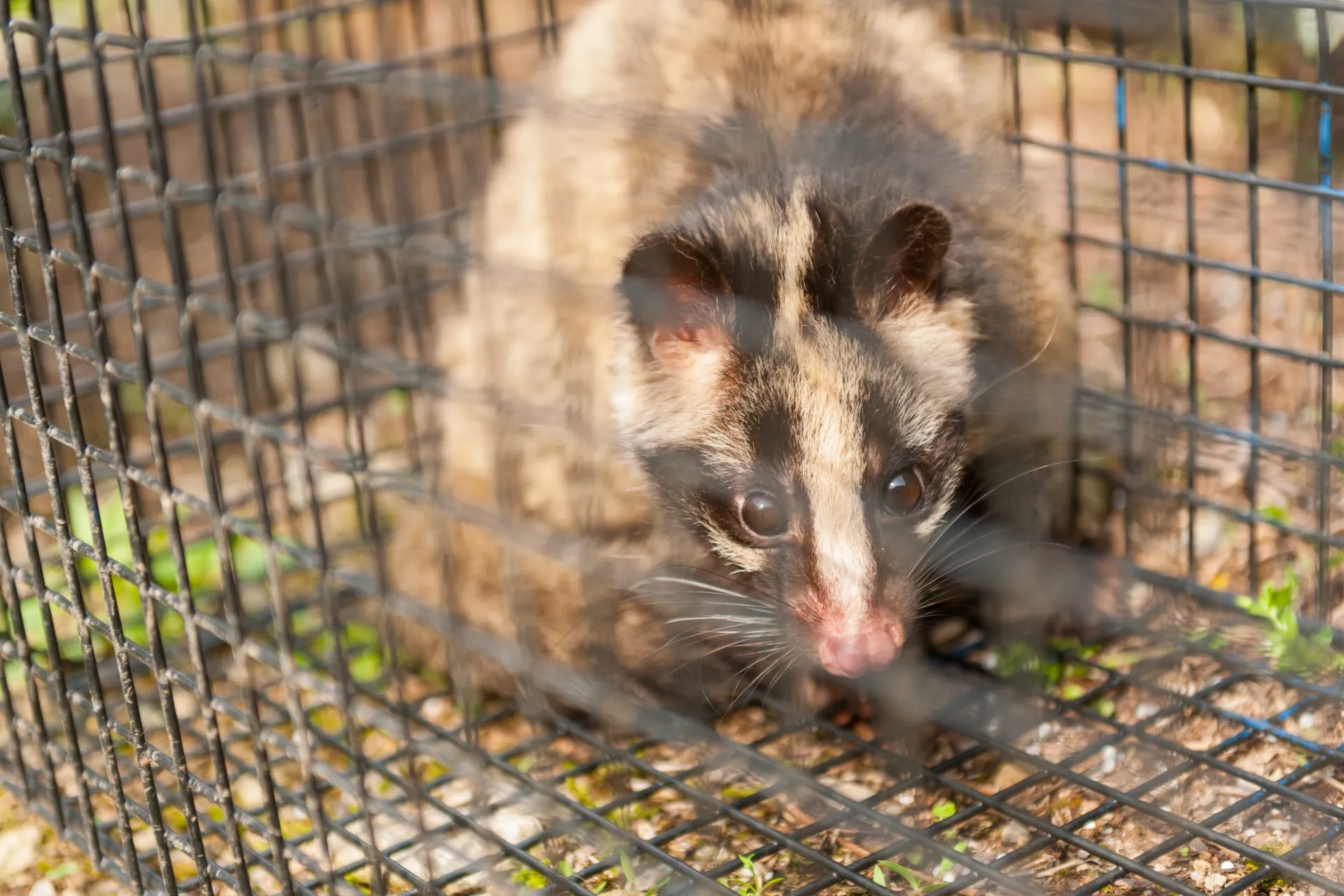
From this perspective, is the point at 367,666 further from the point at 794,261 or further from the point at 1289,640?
the point at 1289,640

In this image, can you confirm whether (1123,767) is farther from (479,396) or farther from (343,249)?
(343,249)

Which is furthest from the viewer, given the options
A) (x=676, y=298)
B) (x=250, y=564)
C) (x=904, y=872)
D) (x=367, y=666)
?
(x=250, y=564)

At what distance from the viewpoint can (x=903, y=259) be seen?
2.78m

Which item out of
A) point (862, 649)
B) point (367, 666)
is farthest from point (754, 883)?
point (367, 666)

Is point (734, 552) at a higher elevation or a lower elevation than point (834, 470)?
lower

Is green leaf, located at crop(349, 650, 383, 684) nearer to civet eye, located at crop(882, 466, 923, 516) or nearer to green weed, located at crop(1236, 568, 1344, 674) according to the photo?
civet eye, located at crop(882, 466, 923, 516)

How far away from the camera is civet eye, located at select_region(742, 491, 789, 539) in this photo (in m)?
2.82

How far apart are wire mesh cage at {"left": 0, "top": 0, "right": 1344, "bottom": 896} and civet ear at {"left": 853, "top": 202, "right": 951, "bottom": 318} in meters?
0.47

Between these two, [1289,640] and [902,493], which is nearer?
[902,493]

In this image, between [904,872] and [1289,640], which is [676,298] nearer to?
[904,872]

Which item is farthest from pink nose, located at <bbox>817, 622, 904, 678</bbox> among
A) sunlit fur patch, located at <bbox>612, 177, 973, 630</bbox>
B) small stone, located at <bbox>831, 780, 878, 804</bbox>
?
small stone, located at <bbox>831, 780, 878, 804</bbox>

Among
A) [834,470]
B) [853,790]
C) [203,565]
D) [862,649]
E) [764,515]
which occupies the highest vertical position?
[834,470]

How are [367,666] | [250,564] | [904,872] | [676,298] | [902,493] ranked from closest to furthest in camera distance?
1. [676,298]
2. [904,872]
3. [902,493]
4. [367,666]
5. [250,564]

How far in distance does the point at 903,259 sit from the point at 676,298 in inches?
19.2
